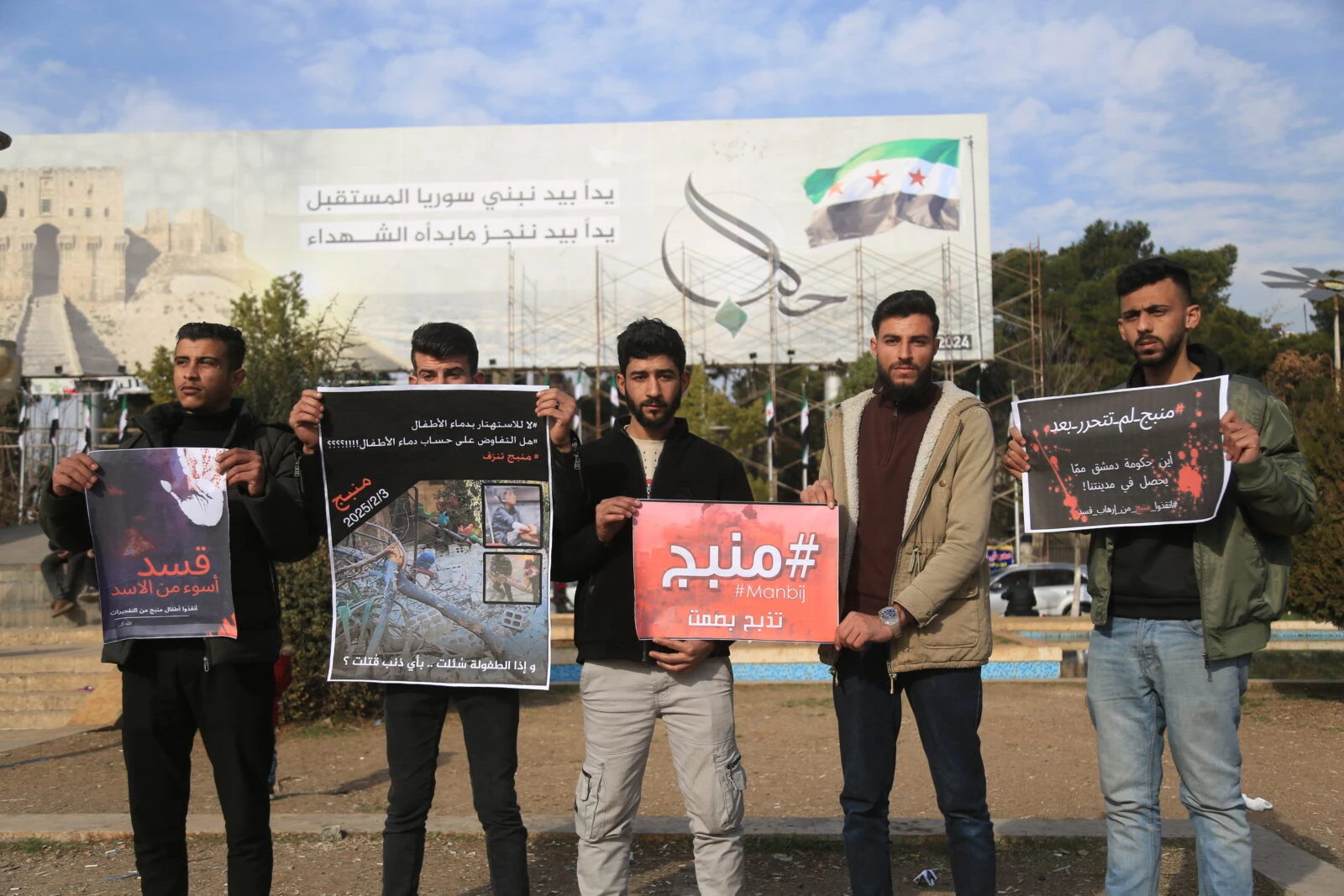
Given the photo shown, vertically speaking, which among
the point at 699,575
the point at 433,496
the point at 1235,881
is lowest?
the point at 1235,881

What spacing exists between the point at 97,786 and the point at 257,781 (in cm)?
428

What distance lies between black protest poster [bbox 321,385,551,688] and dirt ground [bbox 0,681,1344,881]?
8.44 feet

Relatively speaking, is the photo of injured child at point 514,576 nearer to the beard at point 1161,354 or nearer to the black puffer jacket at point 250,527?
the black puffer jacket at point 250,527

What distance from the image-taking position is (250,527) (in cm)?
395

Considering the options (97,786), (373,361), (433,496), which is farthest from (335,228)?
(433,496)

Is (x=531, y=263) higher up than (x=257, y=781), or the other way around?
(x=531, y=263)

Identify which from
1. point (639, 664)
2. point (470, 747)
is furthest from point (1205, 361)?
point (470, 747)

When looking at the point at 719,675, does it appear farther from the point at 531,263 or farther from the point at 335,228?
the point at 335,228

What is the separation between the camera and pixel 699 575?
382cm

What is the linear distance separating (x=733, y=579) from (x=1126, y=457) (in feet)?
4.63

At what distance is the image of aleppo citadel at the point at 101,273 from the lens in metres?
44.4

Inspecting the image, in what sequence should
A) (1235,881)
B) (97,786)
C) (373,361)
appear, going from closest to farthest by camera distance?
(1235,881)
(97,786)
(373,361)

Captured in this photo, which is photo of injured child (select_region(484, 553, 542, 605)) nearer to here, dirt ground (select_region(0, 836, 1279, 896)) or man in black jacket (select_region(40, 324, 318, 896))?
man in black jacket (select_region(40, 324, 318, 896))

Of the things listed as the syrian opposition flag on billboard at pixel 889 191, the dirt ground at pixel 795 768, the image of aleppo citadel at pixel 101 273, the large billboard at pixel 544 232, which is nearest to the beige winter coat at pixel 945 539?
the dirt ground at pixel 795 768
